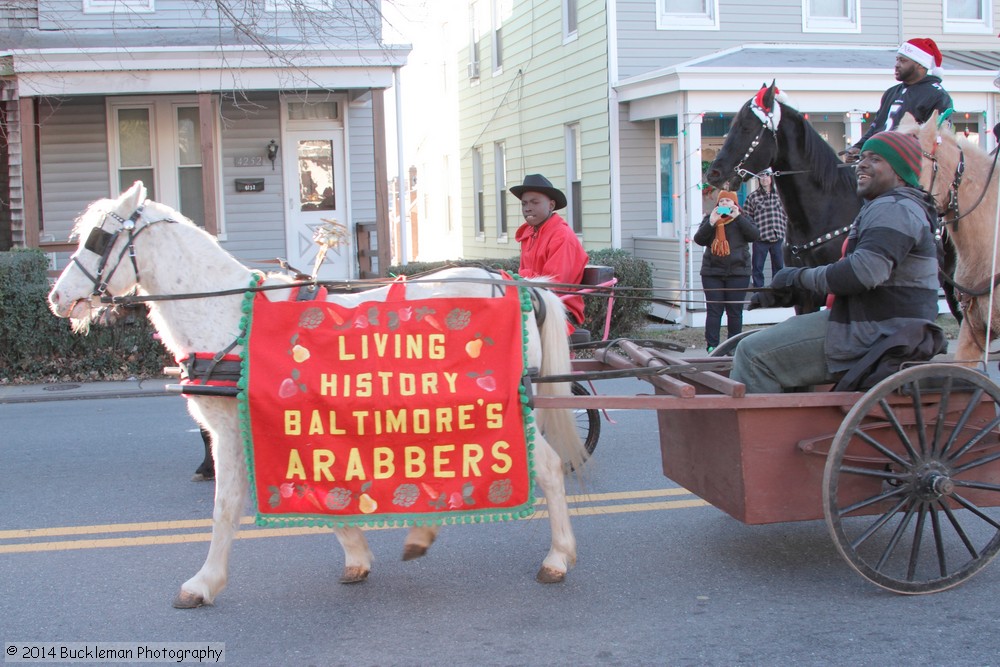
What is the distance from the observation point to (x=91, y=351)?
11.9 meters

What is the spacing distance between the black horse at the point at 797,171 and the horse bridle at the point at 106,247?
4341 mm

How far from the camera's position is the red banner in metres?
4.44

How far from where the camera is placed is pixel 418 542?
482 cm

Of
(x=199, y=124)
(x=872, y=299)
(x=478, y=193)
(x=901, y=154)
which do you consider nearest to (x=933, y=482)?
(x=872, y=299)

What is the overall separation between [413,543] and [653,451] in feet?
10.7

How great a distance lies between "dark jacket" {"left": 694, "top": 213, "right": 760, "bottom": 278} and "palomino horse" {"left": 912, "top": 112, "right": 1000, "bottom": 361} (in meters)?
5.01

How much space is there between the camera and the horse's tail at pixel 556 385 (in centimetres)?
488

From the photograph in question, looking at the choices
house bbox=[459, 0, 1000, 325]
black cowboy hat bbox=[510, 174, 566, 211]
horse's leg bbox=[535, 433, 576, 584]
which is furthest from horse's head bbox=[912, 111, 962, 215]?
house bbox=[459, 0, 1000, 325]

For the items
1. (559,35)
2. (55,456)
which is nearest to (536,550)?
(55,456)

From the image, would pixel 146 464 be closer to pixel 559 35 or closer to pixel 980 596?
pixel 980 596

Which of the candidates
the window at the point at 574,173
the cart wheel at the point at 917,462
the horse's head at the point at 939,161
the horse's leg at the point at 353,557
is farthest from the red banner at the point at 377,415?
the window at the point at 574,173

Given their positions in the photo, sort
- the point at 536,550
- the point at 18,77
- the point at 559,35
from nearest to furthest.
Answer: the point at 536,550 → the point at 18,77 → the point at 559,35

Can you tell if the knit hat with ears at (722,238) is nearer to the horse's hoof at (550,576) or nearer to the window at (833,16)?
the horse's hoof at (550,576)

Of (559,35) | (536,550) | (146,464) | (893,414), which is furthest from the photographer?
(559,35)
